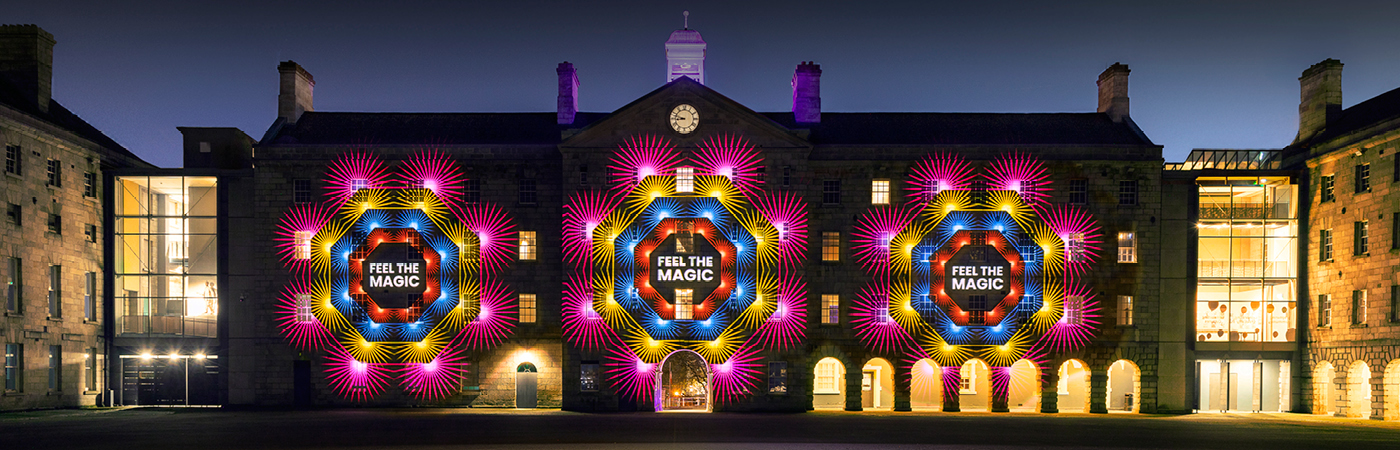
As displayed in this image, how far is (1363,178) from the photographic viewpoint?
35500mm

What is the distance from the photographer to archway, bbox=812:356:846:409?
39.5 m

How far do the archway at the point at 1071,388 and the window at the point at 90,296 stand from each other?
38084 mm

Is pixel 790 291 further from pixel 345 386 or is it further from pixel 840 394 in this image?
pixel 345 386

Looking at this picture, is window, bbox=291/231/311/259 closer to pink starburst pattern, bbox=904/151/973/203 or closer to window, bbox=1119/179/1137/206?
pink starburst pattern, bbox=904/151/973/203

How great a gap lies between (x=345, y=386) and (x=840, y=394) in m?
19.1

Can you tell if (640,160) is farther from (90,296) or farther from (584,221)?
(90,296)

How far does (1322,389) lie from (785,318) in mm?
20390

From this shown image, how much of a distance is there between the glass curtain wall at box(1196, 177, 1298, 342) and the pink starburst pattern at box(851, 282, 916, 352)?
1177cm

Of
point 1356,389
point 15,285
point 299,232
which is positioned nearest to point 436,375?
point 299,232

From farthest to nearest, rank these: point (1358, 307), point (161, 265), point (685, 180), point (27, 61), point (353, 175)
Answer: point (161, 265) < point (27, 61) < point (353, 175) < point (685, 180) < point (1358, 307)

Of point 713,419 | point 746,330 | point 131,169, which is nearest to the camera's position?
point 713,419

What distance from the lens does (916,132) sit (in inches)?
1569

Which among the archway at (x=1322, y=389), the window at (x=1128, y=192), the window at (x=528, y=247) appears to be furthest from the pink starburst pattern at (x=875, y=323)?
the archway at (x=1322, y=389)

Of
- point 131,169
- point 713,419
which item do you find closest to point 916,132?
point 713,419
